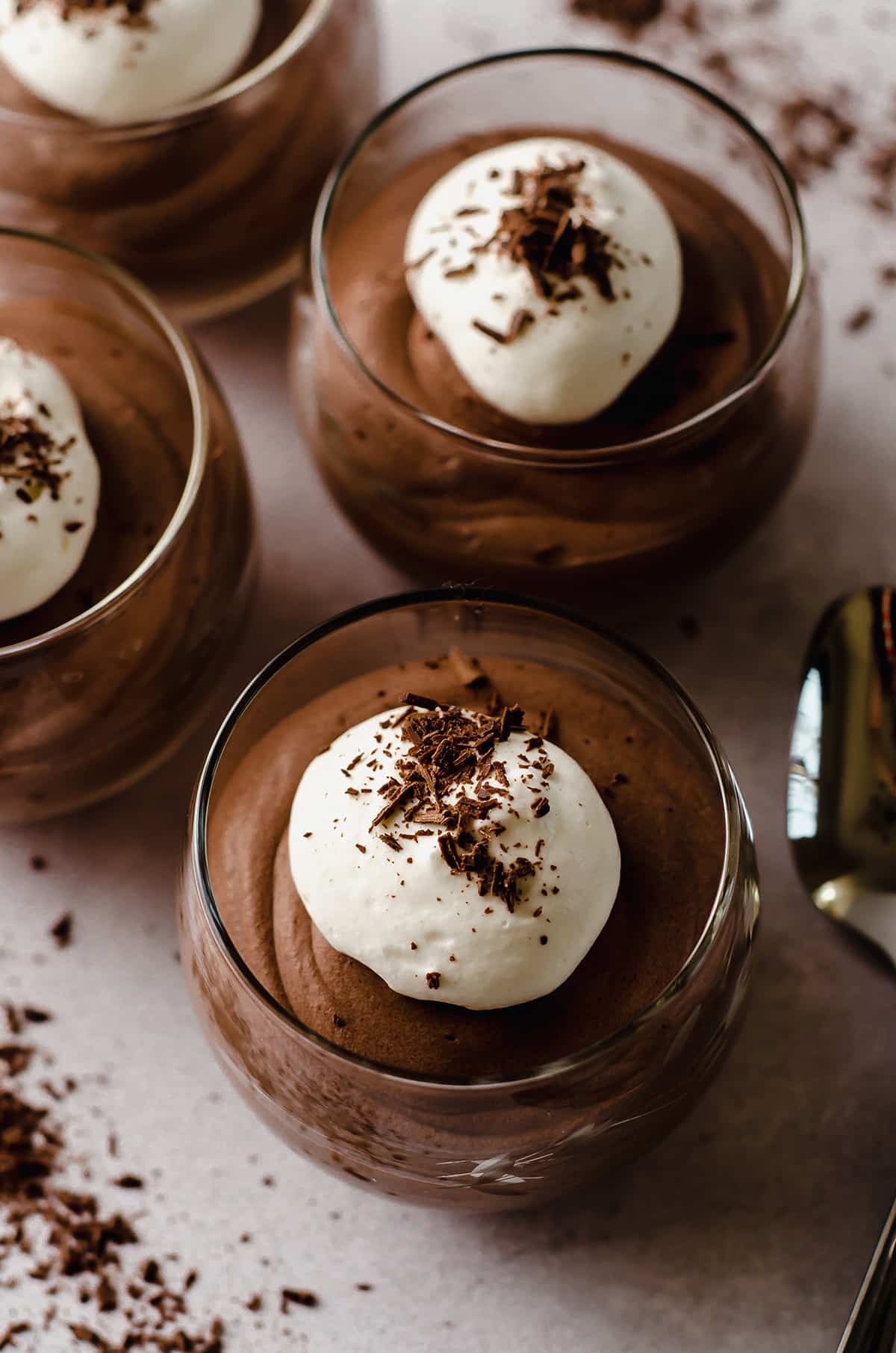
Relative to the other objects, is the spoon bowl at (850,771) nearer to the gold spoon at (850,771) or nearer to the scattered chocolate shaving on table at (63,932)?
the gold spoon at (850,771)

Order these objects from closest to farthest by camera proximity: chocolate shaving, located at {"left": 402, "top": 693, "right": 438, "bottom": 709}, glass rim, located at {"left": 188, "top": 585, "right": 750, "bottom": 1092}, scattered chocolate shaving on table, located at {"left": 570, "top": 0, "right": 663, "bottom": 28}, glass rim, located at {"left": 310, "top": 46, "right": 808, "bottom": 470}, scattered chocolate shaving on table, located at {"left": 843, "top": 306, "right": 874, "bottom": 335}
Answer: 1. glass rim, located at {"left": 188, "top": 585, "right": 750, "bottom": 1092}
2. chocolate shaving, located at {"left": 402, "top": 693, "right": 438, "bottom": 709}
3. glass rim, located at {"left": 310, "top": 46, "right": 808, "bottom": 470}
4. scattered chocolate shaving on table, located at {"left": 843, "top": 306, "right": 874, "bottom": 335}
5. scattered chocolate shaving on table, located at {"left": 570, "top": 0, "right": 663, "bottom": 28}

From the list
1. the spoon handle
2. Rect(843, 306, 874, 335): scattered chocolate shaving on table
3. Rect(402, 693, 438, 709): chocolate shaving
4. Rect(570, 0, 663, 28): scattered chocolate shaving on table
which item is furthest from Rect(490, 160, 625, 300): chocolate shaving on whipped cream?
the spoon handle

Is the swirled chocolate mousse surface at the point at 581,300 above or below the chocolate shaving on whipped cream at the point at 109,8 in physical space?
below

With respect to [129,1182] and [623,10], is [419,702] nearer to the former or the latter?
[129,1182]

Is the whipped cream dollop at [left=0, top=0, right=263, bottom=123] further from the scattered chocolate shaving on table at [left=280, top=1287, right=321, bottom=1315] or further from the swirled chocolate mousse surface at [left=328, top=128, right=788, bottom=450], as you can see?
the scattered chocolate shaving on table at [left=280, top=1287, right=321, bottom=1315]

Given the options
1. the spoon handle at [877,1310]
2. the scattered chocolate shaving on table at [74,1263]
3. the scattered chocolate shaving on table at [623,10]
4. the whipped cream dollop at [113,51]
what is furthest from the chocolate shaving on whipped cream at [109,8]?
the spoon handle at [877,1310]
